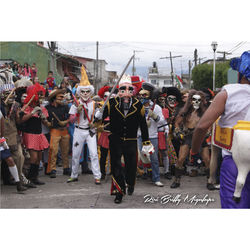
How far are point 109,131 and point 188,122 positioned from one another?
1.76 metres

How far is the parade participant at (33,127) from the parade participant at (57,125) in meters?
0.65

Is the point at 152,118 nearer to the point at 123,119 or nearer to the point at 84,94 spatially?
the point at 123,119

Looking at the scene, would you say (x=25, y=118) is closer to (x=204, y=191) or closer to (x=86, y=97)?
(x=86, y=97)

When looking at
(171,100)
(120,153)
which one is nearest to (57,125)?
(120,153)

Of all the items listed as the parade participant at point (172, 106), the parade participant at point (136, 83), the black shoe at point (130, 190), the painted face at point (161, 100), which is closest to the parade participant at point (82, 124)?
the parade participant at point (136, 83)

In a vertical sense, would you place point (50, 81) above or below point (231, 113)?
above

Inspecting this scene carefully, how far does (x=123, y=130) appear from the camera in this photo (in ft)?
16.1

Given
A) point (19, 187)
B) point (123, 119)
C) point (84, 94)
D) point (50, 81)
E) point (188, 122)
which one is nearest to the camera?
point (123, 119)

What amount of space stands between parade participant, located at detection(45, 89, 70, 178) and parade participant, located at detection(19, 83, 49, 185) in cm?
65

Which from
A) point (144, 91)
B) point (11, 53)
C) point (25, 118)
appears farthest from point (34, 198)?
point (11, 53)

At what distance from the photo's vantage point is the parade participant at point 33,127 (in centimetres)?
591

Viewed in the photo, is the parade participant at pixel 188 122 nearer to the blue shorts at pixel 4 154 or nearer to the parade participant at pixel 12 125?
the parade participant at pixel 12 125

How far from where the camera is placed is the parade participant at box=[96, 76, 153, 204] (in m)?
4.89

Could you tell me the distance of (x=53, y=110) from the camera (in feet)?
22.6
